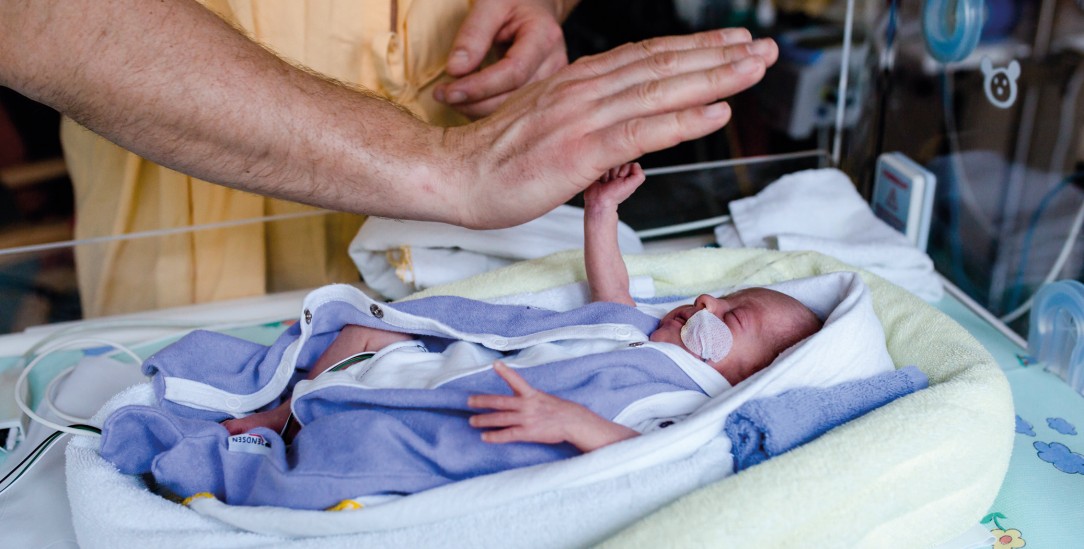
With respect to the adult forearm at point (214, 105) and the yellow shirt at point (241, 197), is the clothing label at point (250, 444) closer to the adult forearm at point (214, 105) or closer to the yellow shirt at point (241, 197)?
the adult forearm at point (214, 105)

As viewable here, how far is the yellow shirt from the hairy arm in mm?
337

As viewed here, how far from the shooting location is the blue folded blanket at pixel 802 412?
33.2 inches

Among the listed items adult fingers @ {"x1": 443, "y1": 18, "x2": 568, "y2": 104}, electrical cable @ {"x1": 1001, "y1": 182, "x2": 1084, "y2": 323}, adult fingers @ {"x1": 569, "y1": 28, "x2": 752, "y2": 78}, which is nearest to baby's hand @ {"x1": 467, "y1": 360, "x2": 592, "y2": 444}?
adult fingers @ {"x1": 569, "y1": 28, "x2": 752, "y2": 78}

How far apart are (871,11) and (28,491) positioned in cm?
142

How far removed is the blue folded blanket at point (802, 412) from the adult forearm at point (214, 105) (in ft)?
1.33

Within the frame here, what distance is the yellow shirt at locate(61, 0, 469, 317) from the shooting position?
4.30ft

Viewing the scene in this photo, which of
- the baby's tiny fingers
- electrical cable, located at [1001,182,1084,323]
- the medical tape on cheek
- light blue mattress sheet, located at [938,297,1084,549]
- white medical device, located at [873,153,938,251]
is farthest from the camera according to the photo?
white medical device, located at [873,153,938,251]

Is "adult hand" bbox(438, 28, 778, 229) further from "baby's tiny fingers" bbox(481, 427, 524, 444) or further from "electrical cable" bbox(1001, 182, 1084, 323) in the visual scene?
"electrical cable" bbox(1001, 182, 1084, 323)

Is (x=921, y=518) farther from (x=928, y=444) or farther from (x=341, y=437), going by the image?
(x=341, y=437)

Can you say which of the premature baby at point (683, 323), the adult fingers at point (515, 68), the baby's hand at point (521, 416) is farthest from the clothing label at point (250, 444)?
the adult fingers at point (515, 68)

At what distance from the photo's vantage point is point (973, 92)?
4.44 ft

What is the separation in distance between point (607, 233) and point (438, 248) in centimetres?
29

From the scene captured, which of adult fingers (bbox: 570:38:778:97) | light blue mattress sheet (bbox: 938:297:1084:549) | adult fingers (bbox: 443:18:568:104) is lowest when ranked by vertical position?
light blue mattress sheet (bbox: 938:297:1084:549)

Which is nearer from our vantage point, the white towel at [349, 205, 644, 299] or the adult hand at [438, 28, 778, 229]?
the adult hand at [438, 28, 778, 229]
